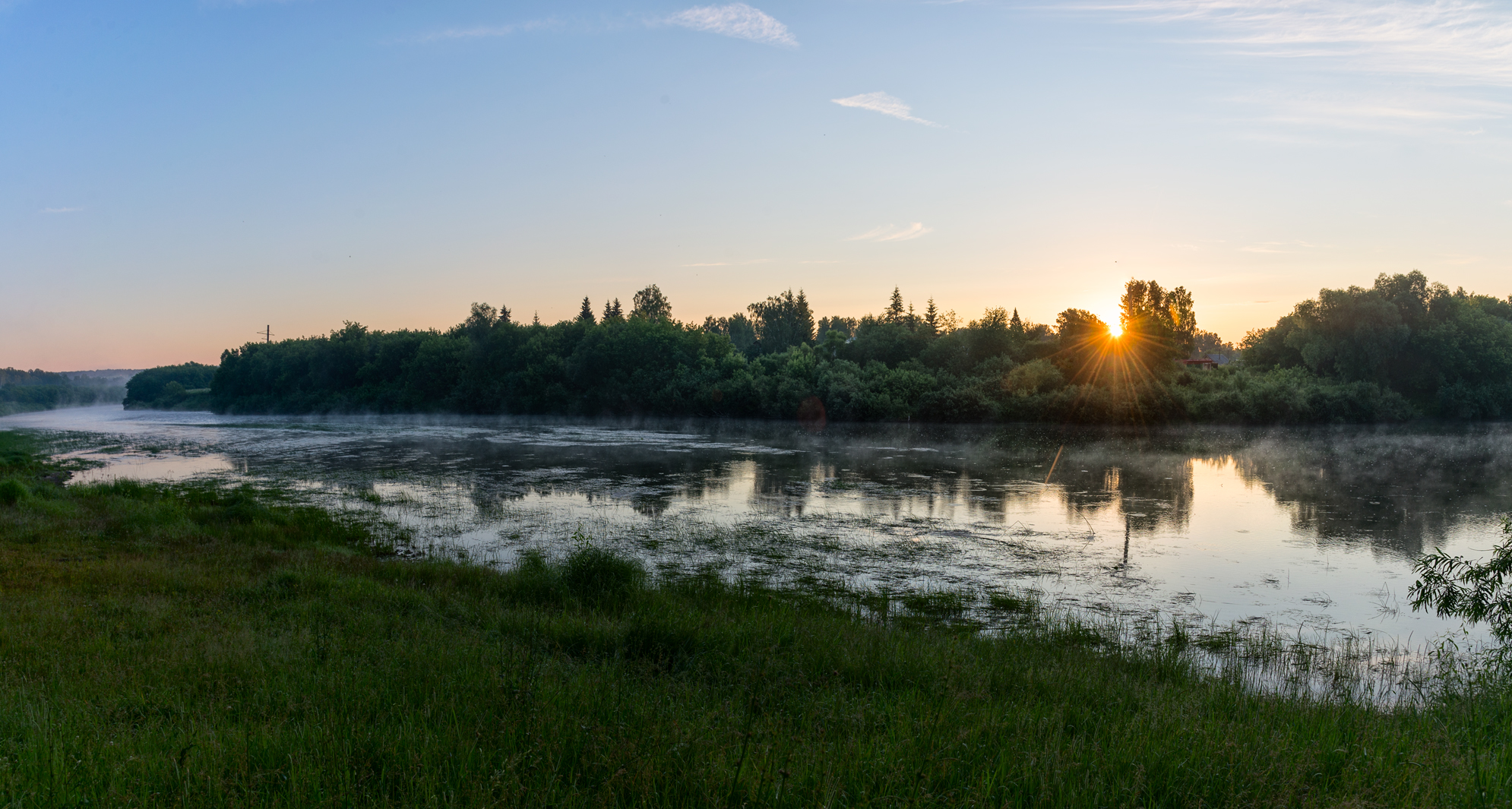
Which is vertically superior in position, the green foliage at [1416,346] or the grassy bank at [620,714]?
the green foliage at [1416,346]

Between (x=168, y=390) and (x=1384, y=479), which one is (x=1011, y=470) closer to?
(x=1384, y=479)

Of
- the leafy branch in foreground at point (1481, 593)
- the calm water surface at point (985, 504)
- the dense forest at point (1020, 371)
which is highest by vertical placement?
the dense forest at point (1020, 371)

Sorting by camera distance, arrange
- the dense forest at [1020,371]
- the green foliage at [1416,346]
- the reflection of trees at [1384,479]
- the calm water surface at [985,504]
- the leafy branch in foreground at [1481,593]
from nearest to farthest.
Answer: the leafy branch in foreground at [1481,593]
the calm water surface at [985,504]
the reflection of trees at [1384,479]
the dense forest at [1020,371]
the green foliage at [1416,346]

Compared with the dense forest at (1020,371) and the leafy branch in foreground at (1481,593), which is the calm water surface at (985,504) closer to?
the leafy branch in foreground at (1481,593)

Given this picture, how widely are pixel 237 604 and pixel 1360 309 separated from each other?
67639 millimetres

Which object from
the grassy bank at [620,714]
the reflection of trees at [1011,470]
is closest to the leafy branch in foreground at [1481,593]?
the grassy bank at [620,714]

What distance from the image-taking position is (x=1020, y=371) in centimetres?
5234

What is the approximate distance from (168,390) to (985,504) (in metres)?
127

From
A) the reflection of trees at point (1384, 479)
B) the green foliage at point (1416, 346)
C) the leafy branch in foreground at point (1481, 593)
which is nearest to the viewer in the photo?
the leafy branch in foreground at point (1481, 593)

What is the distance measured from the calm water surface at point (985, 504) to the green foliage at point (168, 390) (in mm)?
75406

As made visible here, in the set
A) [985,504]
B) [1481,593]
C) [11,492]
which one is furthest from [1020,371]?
[11,492]

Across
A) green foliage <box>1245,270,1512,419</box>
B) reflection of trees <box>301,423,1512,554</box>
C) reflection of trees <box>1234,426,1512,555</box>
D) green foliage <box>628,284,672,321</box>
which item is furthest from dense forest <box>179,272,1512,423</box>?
green foliage <box>628,284,672,321</box>

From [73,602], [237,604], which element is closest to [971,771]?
[237,604]

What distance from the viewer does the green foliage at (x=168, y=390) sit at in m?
103
